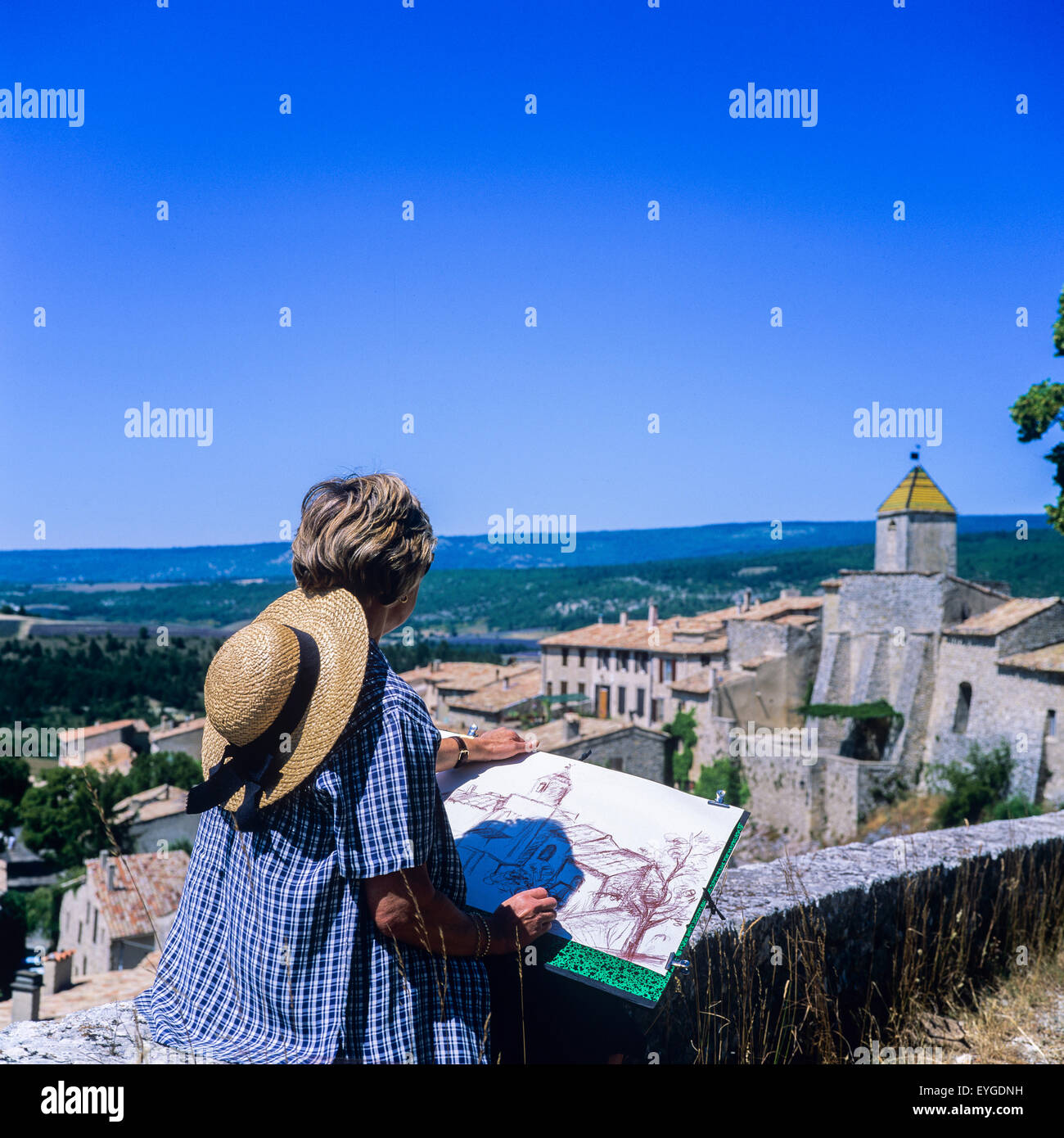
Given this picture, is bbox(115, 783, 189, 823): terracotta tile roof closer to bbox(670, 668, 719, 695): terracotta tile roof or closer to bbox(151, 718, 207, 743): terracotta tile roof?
bbox(151, 718, 207, 743): terracotta tile roof

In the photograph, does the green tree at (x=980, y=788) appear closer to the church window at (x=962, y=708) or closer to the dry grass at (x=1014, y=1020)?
the church window at (x=962, y=708)

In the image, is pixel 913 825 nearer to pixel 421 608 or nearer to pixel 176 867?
pixel 176 867

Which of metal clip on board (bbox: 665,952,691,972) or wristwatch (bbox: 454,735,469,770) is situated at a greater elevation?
wristwatch (bbox: 454,735,469,770)

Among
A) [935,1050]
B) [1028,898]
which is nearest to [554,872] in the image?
[935,1050]

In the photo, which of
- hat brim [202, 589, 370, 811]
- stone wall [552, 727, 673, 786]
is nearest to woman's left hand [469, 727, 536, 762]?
hat brim [202, 589, 370, 811]

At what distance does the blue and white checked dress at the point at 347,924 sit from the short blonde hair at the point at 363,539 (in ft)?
0.55

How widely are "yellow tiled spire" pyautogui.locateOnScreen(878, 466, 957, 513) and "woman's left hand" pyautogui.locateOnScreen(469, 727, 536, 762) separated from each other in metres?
34.3

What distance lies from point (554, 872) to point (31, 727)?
4753cm

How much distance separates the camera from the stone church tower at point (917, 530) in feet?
111

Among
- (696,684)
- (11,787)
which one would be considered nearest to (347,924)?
(696,684)

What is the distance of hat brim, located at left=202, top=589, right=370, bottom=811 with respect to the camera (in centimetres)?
172

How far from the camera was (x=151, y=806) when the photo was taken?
31.4 meters

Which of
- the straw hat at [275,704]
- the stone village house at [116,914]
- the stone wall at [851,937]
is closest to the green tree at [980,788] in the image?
the stone village house at [116,914]
